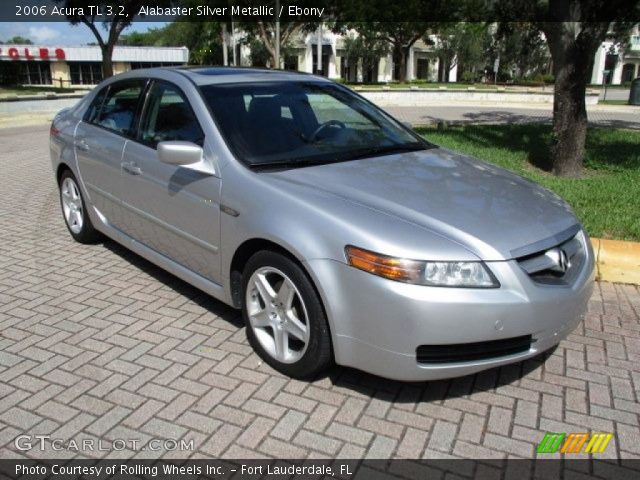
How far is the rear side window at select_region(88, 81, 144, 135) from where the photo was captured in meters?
4.57

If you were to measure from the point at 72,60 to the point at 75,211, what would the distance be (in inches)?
2428

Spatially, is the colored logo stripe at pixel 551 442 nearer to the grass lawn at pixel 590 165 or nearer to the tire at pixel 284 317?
the tire at pixel 284 317

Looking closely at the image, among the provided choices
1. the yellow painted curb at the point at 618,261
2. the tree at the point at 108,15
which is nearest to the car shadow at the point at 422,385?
the yellow painted curb at the point at 618,261

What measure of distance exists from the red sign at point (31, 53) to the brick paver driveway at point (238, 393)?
2384 inches

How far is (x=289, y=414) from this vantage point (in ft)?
10.0

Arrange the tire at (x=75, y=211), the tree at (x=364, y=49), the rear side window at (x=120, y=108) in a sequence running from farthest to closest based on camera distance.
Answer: the tree at (x=364, y=49) → the tire at (x=75, y=211) → the rear side window at (x=120, y=108)

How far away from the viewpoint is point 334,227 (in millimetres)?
2947

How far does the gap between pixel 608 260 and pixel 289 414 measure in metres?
3.25

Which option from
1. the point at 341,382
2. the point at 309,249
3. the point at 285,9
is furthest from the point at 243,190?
the point at 285,9

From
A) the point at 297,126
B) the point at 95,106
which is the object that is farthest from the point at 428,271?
the point at 95,106

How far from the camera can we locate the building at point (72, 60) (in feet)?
185

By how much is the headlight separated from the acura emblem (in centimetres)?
47

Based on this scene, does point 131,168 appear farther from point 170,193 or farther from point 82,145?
point 82,145

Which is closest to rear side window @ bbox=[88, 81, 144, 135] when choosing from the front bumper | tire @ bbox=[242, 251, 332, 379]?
tire @ bbox=[242, 251, 332, 379]
